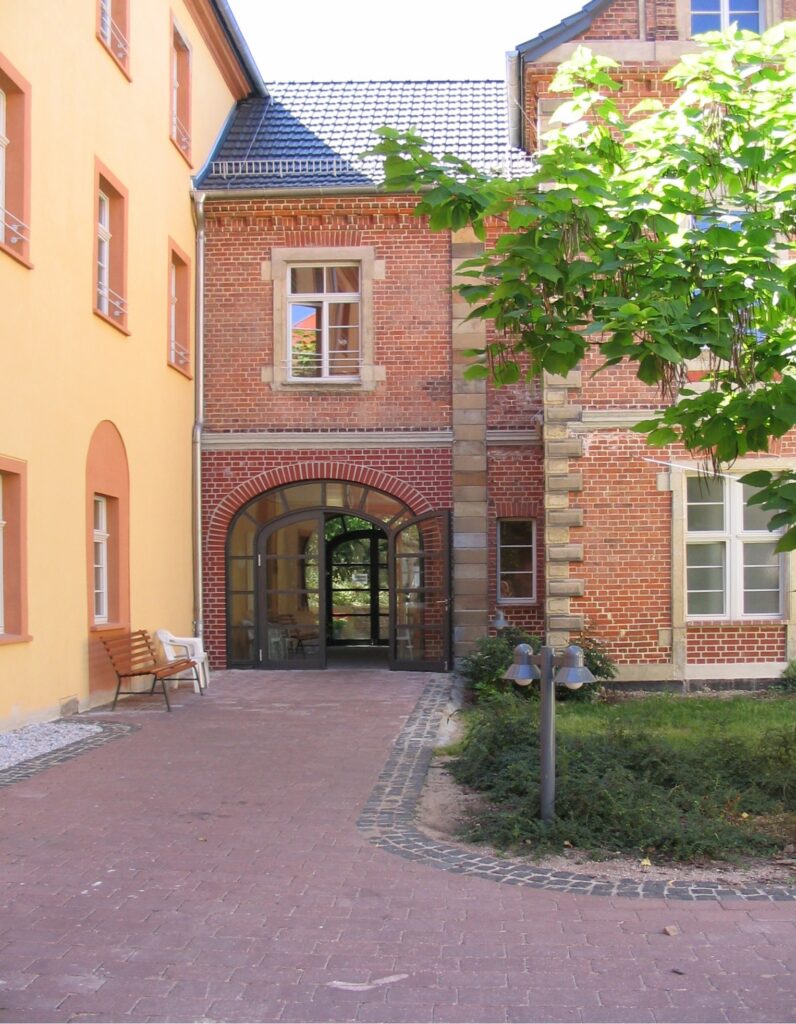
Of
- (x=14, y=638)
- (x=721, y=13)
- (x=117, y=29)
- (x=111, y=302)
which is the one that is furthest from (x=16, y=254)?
(x=721, y=13)

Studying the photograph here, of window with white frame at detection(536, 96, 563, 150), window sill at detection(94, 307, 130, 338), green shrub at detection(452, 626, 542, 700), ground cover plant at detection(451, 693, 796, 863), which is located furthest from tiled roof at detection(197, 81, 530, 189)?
ground cover plant at detection(451, 693, 796, 863)

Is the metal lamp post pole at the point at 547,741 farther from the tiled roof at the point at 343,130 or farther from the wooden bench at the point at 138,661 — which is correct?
the tiled roof at the point at 343,130

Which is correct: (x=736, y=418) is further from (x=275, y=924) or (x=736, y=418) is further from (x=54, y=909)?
(x=54, y=909)

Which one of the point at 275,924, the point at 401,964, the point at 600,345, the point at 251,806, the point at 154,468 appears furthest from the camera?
the point at 154,468

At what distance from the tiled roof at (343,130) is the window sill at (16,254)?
695 cm

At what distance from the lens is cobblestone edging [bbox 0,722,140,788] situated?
8.82 metres

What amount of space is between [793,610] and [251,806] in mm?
9355

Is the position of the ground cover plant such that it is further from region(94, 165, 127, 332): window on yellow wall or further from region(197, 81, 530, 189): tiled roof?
region(197, 81, 530, 189): tiled roof

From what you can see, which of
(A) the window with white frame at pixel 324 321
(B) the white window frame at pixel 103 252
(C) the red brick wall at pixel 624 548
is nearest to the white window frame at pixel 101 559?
(B) the white window frame at pixel 103 252

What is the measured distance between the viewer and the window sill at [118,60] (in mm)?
13438

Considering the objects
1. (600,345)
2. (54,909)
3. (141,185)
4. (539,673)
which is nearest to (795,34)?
(600,345)

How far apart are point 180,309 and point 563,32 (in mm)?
6474

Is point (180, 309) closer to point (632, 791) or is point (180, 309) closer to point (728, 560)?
point (728, 560)

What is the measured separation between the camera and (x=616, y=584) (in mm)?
14961
